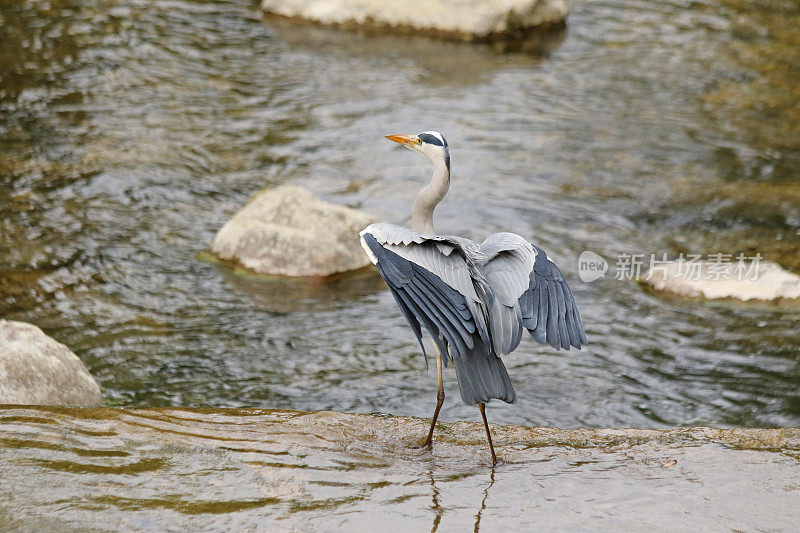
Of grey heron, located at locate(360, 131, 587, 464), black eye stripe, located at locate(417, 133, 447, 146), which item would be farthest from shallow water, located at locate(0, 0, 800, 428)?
black eye stripe, located at locate(417, 133, 447, 146)

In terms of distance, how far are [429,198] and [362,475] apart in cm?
155

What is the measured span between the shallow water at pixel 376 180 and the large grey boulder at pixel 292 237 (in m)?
0.22

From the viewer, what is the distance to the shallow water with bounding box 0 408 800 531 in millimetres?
4160

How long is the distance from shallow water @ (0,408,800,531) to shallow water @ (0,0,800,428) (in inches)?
49.7

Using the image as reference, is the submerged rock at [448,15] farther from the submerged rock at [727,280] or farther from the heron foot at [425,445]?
the heron foot at [425,445]

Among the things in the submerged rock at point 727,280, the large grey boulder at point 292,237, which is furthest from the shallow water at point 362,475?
the large grey boulder at point 292,237

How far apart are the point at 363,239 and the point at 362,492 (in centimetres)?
122

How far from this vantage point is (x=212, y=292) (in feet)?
27.4

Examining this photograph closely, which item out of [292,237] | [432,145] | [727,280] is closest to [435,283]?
[432,145]

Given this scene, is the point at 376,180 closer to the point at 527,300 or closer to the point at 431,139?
the point at 431,139

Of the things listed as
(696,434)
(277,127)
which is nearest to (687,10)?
(277,127)

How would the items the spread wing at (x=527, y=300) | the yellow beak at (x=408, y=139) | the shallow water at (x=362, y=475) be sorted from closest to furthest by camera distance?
the shallow water at (x=362, y=475)
the spread wing at (x=527, y=300)
the yellow beak at (x=408, y=139)

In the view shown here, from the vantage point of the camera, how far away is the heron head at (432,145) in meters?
5.40

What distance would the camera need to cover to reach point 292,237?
8.75 m
